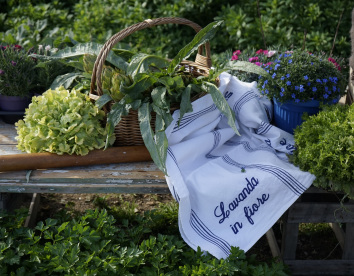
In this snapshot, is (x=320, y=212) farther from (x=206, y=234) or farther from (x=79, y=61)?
(x=79, y=61)

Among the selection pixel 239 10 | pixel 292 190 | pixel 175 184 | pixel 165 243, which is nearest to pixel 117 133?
pixel 175 184

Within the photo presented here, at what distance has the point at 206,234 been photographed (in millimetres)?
2723

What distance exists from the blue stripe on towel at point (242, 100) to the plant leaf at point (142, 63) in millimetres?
481

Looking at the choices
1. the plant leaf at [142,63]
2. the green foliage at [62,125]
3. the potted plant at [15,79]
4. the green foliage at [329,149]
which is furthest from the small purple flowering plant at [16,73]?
the green foliage at [329,149]

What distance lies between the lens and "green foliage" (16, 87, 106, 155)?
285cm

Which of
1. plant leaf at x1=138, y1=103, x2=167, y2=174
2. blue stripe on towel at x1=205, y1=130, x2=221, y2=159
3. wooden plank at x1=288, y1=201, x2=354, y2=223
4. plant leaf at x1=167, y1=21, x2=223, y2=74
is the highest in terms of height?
plant leaf at x1=167, y1=21, x2=223, y2=74

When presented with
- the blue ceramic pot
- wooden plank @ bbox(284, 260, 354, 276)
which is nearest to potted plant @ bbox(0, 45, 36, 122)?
the blue ceramic pot

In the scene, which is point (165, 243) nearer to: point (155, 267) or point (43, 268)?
point (155, 267)

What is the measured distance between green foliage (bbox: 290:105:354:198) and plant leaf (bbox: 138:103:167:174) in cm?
71

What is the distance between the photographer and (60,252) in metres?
2.48

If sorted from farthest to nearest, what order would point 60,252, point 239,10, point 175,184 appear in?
point 239,10, point 175,184, point 60,252

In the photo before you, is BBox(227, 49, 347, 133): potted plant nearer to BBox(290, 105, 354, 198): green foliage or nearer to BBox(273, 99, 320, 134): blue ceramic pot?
BBox(273, 99, 320, 134): blue ceramic pot

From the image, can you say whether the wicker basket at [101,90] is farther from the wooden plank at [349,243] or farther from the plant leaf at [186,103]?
the wooden plank at [349,243]

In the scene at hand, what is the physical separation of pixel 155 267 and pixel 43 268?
52 cm
